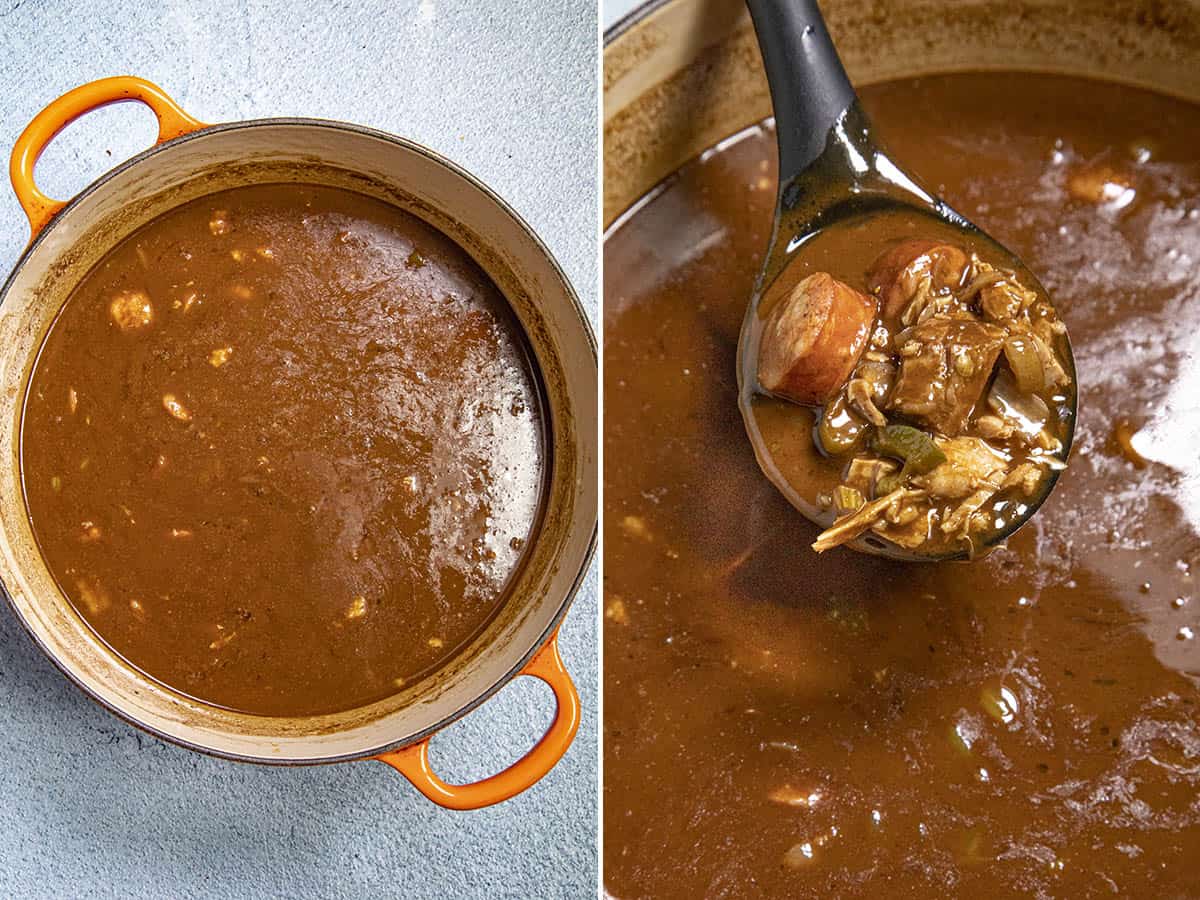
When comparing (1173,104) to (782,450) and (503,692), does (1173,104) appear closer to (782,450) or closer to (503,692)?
(782,450)

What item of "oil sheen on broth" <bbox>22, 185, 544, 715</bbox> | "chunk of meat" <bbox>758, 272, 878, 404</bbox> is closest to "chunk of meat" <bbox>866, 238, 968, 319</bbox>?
"chunk of meat" <bbox>758, 272, 878, 404</bbox>

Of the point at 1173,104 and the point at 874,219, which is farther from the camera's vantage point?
the point at 1173,104

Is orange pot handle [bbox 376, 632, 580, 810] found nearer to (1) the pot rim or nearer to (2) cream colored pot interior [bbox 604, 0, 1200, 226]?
(2) cream colored pot interior [bbox 604, 0, 1200, 226]

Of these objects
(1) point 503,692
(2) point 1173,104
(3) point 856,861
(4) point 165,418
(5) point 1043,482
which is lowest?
(3) point 856,861

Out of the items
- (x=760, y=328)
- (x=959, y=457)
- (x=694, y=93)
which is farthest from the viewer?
(x=694, y=93)

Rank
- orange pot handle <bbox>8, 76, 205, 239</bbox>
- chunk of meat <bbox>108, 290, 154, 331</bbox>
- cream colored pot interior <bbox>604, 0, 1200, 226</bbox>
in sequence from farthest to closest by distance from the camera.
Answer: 1. cream colored pot interior <bbox>604, 0, 1200, 226</bbox>
2. chunk of meat <bbox>108, 290, 154, 331</bbox>
3. orange pot handle <bbox>8, 76, 205, 239</bbox>

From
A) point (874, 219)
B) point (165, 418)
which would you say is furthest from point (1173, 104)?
point (165, 418)

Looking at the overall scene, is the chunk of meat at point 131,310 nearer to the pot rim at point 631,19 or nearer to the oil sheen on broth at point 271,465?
the oil sheen on broth at point 271,465
